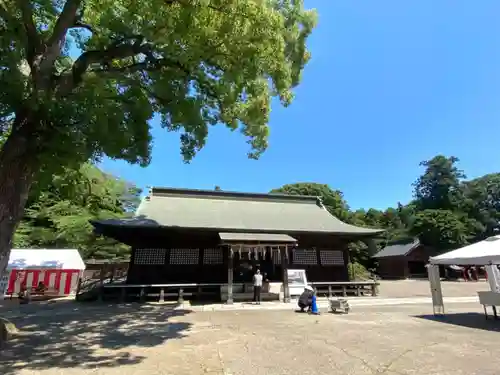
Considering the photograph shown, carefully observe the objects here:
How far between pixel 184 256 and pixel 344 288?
800cm

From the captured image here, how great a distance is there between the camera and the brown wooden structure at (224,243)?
1323 centimetres

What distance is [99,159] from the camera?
21.6 ft

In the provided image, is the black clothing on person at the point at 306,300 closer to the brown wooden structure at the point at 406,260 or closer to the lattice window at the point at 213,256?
the lattice window at the point at 213,256

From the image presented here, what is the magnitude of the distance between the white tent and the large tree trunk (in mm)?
10940

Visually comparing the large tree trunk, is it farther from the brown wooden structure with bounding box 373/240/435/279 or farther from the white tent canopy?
the brown wooden structure with bounding box 373/240/435/279

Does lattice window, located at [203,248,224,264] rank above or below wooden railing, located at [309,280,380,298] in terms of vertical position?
above

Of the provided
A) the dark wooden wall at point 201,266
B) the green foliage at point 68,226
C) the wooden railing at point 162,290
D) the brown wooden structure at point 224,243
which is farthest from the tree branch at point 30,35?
the green foliage at point 68,226

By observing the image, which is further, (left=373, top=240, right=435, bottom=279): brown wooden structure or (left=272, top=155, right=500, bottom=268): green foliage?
(left=272, top=155, right=500, bottom=268): green foliage

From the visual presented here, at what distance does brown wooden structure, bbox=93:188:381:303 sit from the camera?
43.4 feet

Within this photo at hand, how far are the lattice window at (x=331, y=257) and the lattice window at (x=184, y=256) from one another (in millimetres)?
6641

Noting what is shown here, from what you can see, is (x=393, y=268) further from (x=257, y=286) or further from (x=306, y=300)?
(x=306, y=300)

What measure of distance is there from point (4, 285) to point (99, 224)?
5.28 meters

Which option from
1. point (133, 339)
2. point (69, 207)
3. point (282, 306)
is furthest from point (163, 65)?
point (69, 207)

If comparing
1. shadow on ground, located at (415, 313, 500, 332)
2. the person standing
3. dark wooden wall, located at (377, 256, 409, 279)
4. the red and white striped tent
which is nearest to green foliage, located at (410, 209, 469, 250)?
dark wooden wall, located at (377, 256, 409, 279)
